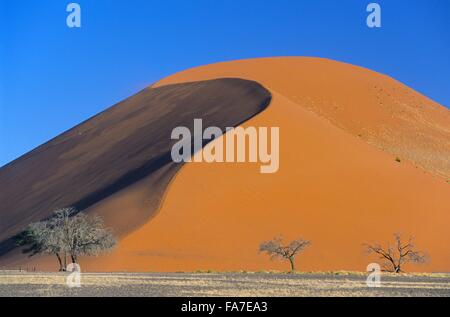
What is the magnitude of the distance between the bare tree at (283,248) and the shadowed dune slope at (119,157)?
829cm

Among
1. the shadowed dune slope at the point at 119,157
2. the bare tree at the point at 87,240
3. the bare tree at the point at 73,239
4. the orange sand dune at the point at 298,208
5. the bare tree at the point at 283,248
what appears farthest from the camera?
Answer: the shadowed dune slope at the point at 119,157

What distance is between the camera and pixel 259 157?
52000mm

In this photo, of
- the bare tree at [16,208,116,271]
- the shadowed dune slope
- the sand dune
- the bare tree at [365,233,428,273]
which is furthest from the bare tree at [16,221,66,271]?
the bare tree at [365,233,428,273]

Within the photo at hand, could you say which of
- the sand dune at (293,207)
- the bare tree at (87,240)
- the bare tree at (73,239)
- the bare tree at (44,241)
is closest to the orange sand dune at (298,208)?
the sand dune at (293,207)

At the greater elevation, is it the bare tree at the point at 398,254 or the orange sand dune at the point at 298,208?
the orange sand dune at the point at 298,208

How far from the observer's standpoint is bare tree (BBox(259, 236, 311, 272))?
42.3 metres

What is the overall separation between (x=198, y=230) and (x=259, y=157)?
8964 millimetres

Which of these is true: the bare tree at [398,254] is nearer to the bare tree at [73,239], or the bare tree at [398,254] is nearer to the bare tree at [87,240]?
the bare tree at [87,240]

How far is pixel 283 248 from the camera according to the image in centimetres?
4312

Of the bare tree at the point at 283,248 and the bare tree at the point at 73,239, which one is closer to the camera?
the bare tree at the point at 73,239

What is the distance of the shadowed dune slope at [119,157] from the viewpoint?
2050 inches

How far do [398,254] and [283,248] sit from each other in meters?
7.19

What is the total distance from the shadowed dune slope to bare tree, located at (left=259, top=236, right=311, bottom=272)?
8.29 m
